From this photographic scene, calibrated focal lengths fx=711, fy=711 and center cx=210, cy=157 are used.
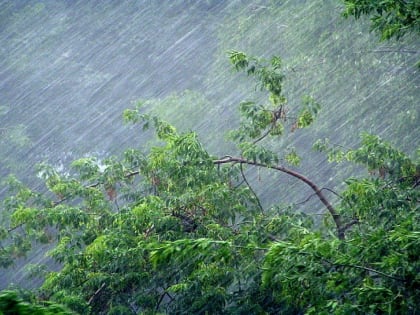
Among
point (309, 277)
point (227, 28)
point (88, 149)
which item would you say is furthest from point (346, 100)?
point (309, 277)

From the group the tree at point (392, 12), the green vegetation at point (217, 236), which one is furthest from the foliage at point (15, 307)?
the tree at point (392, 12)

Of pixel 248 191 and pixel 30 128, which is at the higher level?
pixel 248 191

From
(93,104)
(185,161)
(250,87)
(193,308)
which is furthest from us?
(93,104)

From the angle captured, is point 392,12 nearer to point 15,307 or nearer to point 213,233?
point 213,233

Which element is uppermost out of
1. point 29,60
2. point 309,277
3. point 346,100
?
point 309,277

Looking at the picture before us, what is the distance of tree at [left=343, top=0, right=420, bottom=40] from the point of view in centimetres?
424

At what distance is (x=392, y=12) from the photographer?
14.8ft

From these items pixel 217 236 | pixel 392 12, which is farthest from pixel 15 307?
pixel 217 236

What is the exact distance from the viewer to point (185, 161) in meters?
5.55

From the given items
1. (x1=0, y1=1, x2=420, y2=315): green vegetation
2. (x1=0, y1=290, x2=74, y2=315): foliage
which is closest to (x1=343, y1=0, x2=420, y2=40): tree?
(x1=0, y1=1, x2=420, y2=315): green vegetation

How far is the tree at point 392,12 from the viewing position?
424 centimetres

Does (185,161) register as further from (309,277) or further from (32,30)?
(32,30)

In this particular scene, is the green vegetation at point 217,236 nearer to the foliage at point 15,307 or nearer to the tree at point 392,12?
the tree at point 392,12

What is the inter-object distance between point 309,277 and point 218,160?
2321 millimetres
